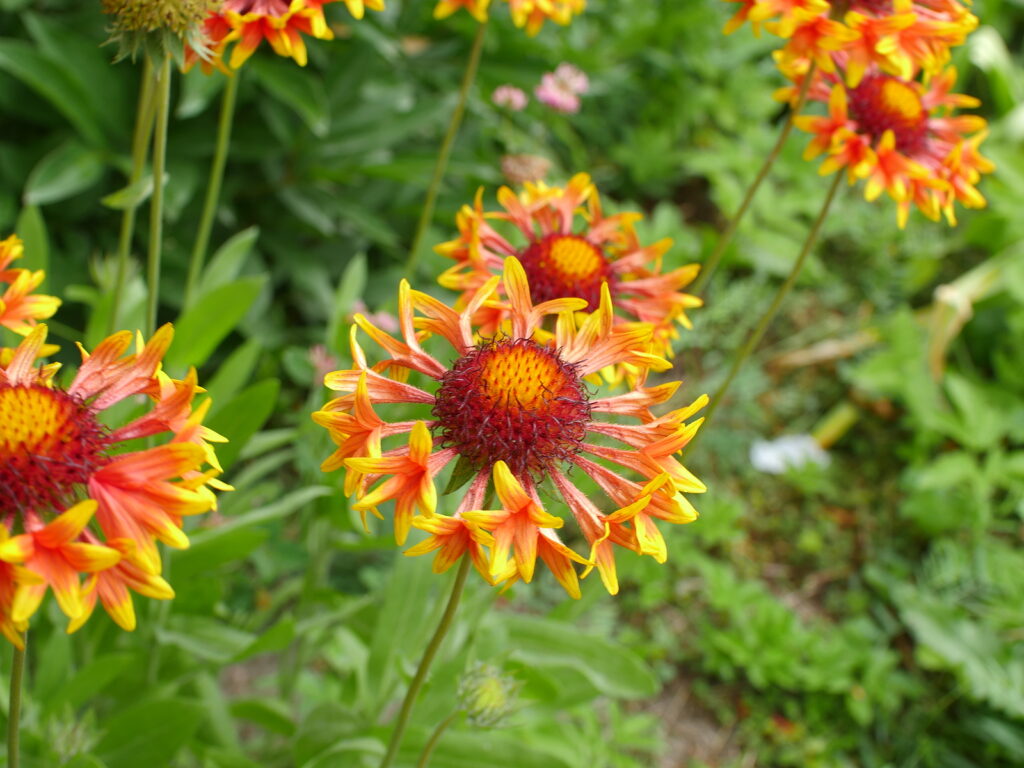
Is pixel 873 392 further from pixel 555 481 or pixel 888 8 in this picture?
pixel 555 481

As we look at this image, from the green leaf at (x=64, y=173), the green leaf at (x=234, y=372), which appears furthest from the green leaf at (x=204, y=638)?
the green leaf at (x=64, y=173)

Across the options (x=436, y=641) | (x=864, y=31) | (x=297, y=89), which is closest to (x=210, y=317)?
(x=297, y=89)

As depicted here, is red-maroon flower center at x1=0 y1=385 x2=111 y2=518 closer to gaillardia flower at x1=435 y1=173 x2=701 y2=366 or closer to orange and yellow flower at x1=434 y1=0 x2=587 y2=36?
gaillardia flower at x1=435 y1=173 x2=701 y2=366

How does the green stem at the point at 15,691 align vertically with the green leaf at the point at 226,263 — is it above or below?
above

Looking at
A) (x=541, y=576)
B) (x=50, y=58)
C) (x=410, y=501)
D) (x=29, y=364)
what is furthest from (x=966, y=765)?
(x=50, y=58)

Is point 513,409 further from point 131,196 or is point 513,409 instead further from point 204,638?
point 204,638

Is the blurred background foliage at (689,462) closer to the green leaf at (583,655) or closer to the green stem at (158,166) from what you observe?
the green leaf at (583,655)
